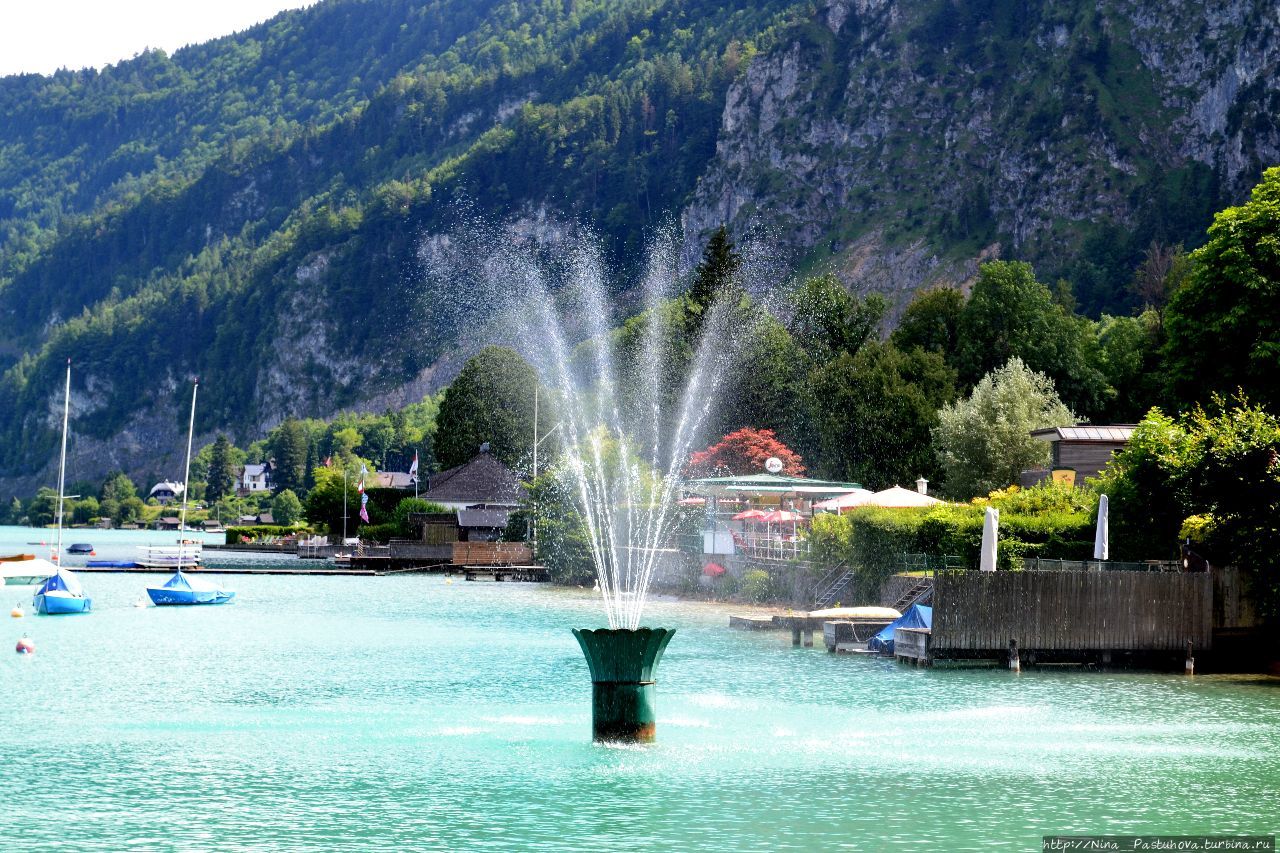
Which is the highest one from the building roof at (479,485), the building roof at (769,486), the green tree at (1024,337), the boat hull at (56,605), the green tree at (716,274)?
the green tree at (716,274)

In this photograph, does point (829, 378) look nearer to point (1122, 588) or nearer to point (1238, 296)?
point (1238, 296)

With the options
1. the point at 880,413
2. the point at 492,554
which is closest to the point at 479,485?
the point at 492,554

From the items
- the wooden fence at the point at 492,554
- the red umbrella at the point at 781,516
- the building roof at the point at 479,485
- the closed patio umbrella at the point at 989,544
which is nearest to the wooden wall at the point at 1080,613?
the closed patio umbrella at the point at 989,544

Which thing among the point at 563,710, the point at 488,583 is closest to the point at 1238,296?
the point at 563,710

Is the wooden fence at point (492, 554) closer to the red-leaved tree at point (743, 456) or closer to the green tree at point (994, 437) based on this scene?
the red-leaved tree at point (743, 456)

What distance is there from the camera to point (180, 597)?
3691 inches

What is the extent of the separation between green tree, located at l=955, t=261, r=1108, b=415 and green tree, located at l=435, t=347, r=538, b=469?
57.6m

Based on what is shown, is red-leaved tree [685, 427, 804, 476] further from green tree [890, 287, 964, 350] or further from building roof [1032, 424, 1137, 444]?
building roof [1032, 424, 1137, 444]

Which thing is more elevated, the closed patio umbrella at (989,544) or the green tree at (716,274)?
the green tree at (716,274)

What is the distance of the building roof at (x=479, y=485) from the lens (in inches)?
6304

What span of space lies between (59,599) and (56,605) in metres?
0.36

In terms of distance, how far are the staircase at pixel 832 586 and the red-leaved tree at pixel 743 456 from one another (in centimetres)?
4251

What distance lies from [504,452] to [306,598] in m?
72.0

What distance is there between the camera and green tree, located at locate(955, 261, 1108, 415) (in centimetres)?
12125
